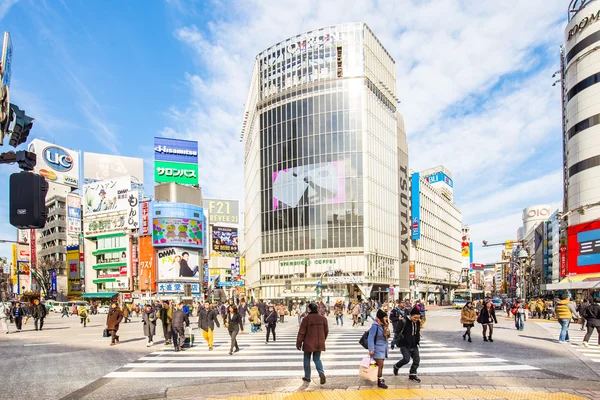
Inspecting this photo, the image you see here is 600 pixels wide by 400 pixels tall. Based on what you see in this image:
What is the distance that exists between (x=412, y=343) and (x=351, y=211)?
62641 millimetres

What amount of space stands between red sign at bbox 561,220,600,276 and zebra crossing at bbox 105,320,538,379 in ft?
→ 119

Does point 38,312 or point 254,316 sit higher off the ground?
point 254,316

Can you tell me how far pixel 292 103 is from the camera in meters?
76.2

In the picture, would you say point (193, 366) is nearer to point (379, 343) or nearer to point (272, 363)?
point (272, 363)

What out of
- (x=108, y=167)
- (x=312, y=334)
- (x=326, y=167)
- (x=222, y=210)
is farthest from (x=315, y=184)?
(x=222, y=210)

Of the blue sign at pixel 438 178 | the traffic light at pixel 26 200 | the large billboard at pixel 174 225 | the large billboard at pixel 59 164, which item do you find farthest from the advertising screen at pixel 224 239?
the traffic light at pixel 26 200

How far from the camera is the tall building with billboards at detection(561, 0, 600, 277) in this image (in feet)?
154

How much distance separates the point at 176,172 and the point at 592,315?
94478 mm

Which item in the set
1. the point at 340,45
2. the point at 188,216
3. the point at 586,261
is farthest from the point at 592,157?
the point at 188,216

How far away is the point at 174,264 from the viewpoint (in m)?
95.6

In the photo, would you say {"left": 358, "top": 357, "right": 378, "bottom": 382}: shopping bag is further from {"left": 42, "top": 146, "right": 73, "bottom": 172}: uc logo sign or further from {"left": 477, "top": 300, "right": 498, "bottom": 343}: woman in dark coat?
{"left": 42, "top": 146, "right": 73, "bottom": 172}: uc logo sign

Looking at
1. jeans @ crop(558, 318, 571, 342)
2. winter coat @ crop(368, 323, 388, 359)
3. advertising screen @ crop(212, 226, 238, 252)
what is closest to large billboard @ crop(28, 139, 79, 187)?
advertising screen @ crop(212, 226, 238, 252)

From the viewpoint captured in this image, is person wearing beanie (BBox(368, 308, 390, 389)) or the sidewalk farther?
person wearing beanie (BBox(368, 308, 390, 389))

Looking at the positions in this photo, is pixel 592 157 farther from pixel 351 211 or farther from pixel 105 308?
pixel 105 308
